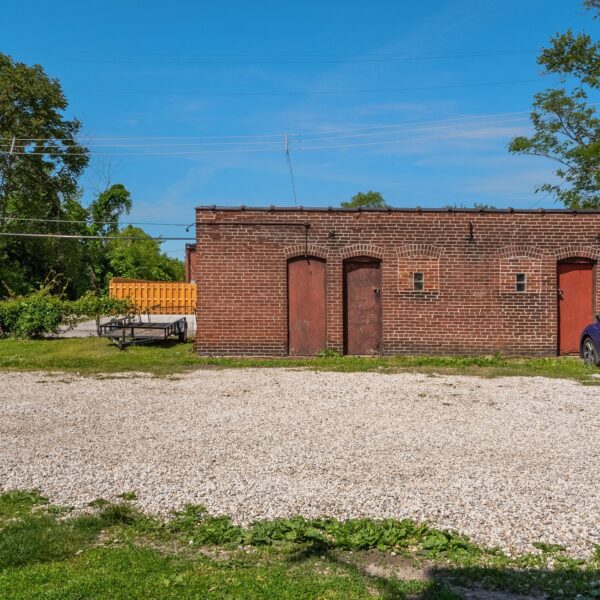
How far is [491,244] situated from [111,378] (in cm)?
995

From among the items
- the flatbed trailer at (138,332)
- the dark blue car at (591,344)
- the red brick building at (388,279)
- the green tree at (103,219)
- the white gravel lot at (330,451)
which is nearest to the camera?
the white gravel lot at (330,451)

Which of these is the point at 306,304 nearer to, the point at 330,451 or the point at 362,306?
the point at 362,306

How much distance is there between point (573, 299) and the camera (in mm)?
16516

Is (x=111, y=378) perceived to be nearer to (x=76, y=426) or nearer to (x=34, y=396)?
(x=34, y=396)

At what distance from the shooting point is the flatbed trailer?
18031 mm

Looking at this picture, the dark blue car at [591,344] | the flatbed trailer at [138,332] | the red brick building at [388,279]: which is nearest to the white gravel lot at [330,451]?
the dark blue car at [591,344]

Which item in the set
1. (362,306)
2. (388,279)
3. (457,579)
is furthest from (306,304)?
(457,579)

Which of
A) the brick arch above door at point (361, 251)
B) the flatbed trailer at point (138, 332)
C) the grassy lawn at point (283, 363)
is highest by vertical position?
the brick arch above door at point (361, 251)

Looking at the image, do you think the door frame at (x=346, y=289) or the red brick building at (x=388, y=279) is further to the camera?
the door frame at (x=346, y=289)

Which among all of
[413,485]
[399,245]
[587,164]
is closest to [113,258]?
[587,164]

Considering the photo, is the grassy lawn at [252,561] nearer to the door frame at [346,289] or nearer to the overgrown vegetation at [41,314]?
the door frame at [346,289]

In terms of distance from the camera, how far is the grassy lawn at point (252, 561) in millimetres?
3707

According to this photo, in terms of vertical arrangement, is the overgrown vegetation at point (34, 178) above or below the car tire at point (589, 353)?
above

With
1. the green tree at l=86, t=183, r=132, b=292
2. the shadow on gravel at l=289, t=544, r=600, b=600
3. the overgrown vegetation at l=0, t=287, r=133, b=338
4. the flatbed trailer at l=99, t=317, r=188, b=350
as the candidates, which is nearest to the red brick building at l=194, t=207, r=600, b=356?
the flatbed trailer at l=99, t=317, r=188, b=350
